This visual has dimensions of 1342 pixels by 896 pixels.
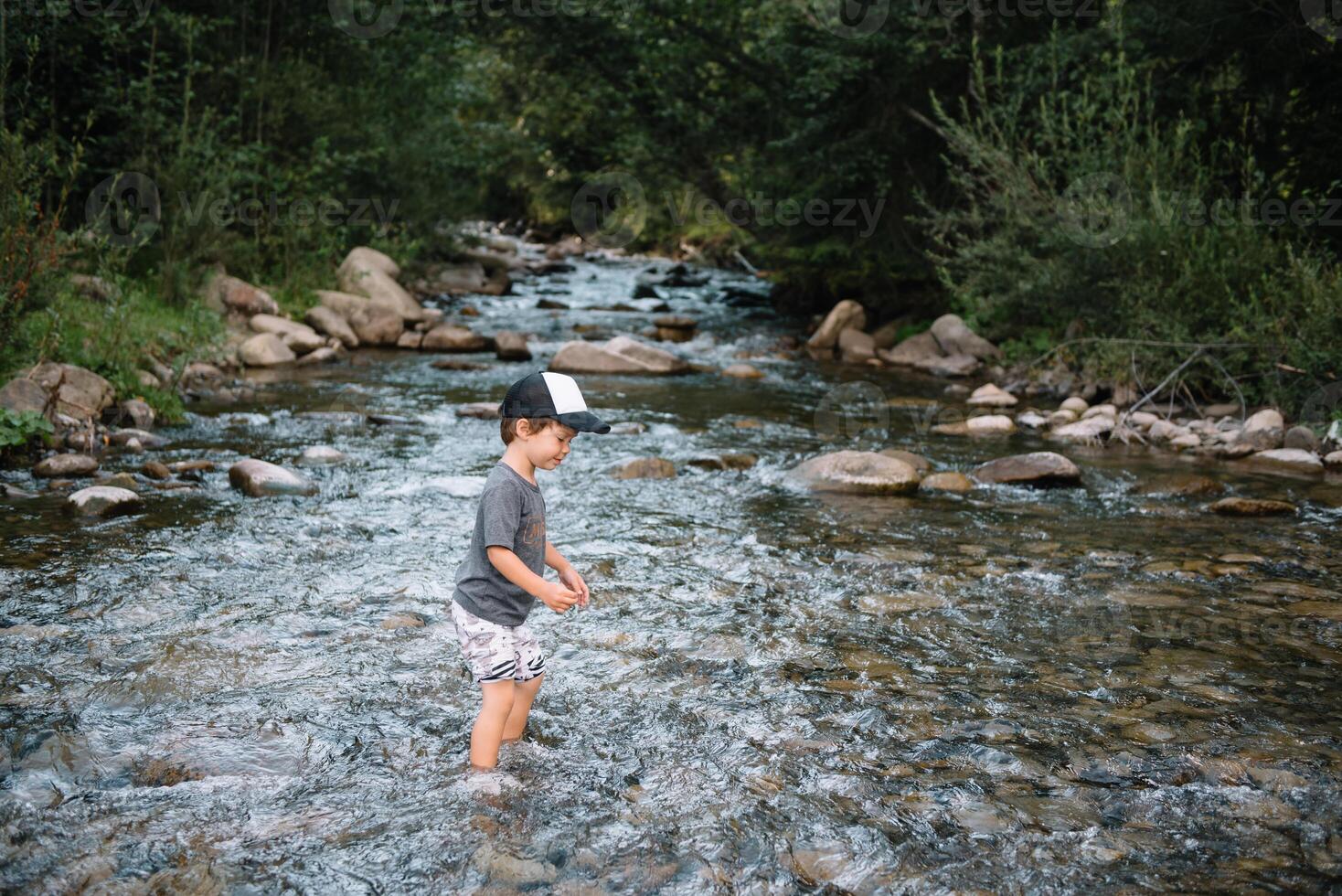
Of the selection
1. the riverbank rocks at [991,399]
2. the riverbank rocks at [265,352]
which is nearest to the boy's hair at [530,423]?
the riverbank rocks at [991,399]

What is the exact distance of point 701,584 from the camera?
573 centimetres

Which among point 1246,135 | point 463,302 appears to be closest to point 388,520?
point 1246,135

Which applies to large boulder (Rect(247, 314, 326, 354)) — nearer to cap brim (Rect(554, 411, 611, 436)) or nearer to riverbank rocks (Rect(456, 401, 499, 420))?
riverbank rocks (Rect(456, 401, 499, 420))

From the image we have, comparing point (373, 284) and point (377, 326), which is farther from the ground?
point (373, 284)

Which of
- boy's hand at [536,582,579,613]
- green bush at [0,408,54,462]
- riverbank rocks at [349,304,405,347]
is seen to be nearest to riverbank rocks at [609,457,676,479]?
green bush at [0,408,54,462]

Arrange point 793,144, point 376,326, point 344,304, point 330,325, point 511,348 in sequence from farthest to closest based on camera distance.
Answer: point 793,144 < point 344,304 < point 376,326 < point 330,325 < point 511,348

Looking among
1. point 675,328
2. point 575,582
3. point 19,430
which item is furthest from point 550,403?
point 675,328

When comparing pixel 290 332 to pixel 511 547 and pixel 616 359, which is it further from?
pixel 511 547

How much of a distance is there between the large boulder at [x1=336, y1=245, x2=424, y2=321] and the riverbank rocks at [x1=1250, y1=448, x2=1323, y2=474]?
11391 millimetres

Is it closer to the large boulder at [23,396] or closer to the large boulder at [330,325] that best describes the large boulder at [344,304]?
the large boulder at [330,325]

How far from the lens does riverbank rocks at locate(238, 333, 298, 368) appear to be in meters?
12.8

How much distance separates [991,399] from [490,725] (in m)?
9.52

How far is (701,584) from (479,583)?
2228mm

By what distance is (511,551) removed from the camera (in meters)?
3.54
